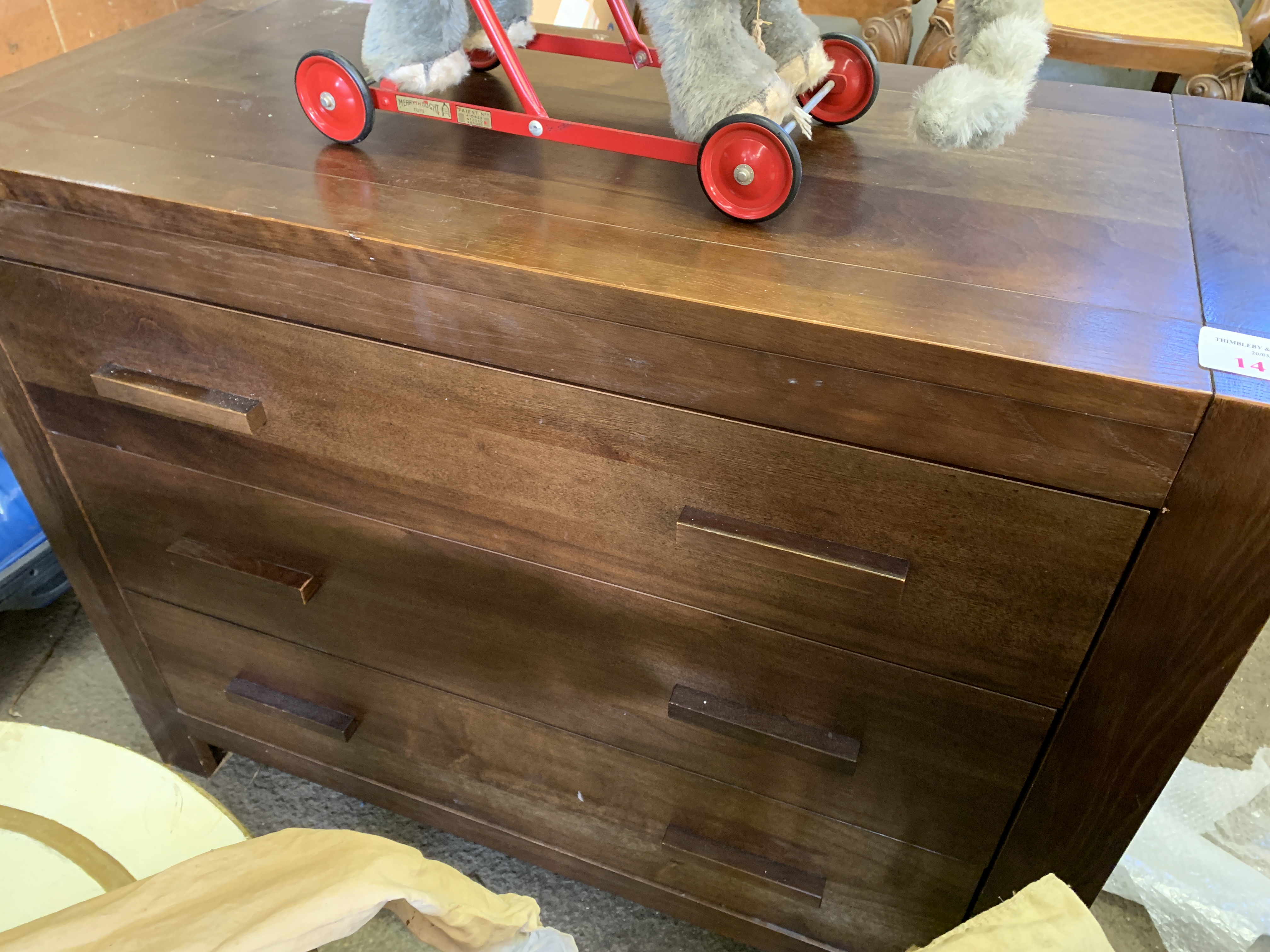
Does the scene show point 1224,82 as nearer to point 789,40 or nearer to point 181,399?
point 789,40

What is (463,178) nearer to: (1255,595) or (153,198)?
(153,198)

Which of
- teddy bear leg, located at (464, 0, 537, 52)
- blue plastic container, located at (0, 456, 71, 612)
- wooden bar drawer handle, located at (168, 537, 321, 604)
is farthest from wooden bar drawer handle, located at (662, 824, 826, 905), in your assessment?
blue plastic container, located at (0, 456, 71, 612)

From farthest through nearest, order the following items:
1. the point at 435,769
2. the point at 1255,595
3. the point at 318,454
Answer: the point at 435,769 → the point at 318,454 → the point at 1255,595

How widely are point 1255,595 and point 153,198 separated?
76 centimetres

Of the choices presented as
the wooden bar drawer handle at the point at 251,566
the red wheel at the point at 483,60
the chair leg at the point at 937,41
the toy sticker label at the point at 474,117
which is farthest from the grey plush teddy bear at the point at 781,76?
the chair leg at the point at 937,41

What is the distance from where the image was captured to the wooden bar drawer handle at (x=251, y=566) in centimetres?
81

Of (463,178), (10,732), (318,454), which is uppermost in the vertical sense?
(463,178)

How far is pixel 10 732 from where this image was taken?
724 millimetres

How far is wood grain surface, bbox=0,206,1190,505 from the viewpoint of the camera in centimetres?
50

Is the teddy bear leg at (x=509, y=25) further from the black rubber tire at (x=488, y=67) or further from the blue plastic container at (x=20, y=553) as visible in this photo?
the blue plastic container at (x=20, y=553)

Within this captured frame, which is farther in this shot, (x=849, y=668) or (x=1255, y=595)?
(x=849, y=668)

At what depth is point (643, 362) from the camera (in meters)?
0.56

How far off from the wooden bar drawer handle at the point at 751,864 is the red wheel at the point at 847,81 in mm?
655

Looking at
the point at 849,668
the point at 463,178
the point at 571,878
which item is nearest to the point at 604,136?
the point at 463,178
